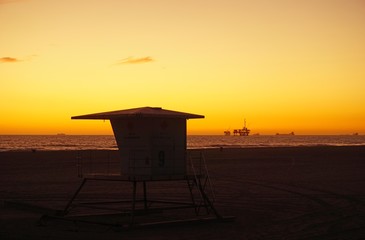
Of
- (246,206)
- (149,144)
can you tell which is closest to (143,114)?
(149,144)

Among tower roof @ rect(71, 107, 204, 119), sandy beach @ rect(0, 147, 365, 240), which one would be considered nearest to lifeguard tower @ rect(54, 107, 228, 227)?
tower roof @ rect(71, 107, 204, 119)

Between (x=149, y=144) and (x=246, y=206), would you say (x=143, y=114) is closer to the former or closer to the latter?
(x=149, y=144)

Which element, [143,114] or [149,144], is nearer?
[143,114]

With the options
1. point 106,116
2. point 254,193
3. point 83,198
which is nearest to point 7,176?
point 83,198

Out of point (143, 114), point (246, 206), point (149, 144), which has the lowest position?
point (246, 206)

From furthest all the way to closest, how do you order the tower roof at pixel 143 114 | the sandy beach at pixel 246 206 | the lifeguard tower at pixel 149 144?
the lifeguard tower at pixel 149 144 → the tower roof at pixel 143 114 → the sandy beach at pixel 246 206

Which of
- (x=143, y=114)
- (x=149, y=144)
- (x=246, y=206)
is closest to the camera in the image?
(x=143, y=114)

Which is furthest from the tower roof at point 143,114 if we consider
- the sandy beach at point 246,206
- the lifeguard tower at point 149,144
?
the sandy beach at point 246,206

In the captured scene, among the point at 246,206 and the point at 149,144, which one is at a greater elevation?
the point at 149,144

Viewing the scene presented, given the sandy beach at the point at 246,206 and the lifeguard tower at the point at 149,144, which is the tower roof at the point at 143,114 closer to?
the lifeguard tower at the point at 149,144

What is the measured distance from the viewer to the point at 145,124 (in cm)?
1770

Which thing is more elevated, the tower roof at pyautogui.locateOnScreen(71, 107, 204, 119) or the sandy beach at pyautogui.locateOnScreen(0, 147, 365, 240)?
the tower roof at pyautogui.locateOnScreen(71, 107, 204, 119)

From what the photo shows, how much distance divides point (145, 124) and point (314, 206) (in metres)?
9.03

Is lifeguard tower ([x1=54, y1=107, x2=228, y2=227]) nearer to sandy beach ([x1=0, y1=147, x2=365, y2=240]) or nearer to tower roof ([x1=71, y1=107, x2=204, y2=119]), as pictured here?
tower roof ([x1=71, y1=107, x2=204, y2=119])
